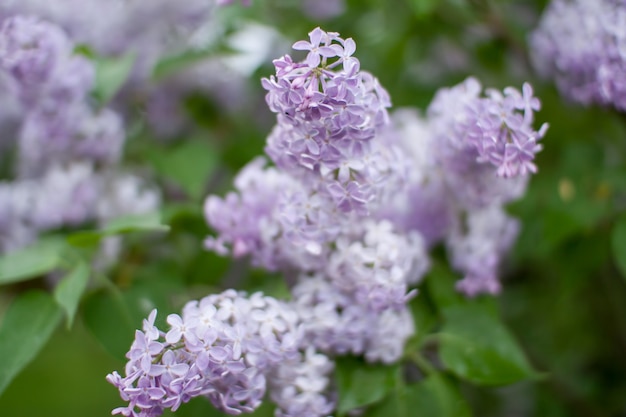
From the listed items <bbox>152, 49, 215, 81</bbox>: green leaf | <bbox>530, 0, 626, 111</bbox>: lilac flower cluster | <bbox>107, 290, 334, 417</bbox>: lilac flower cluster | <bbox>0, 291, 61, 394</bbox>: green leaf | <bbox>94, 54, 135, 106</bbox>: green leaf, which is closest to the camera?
<bbox>107, 290, 334, 417</bbox>: lilac flower cluster

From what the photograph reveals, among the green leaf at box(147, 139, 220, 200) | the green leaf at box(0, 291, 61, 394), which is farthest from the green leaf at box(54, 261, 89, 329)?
the green leaf at box(147, 139, 220, 200)

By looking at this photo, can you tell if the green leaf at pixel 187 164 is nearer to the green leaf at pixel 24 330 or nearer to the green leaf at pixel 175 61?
the green leaf at pixel 175 61

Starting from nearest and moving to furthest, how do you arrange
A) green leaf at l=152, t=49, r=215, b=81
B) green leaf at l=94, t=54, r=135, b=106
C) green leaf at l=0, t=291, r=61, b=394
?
green leaf at l=0, t=291, r=61, b=394 → green leaf at l=94, t=54, r=135, b=106 → green leaf at l=152, t=49, r=215, b=81

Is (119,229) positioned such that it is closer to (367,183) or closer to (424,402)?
(367,183)

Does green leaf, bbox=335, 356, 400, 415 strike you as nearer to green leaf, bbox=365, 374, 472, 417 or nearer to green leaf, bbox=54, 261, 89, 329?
green leaf, bbox=365, 374, 472, 417

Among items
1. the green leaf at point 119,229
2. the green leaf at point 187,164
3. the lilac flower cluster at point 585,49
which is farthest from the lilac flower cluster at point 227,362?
the lilac flower cluster at point 585,49

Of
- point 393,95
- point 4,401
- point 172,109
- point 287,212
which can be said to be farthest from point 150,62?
point 4,401
